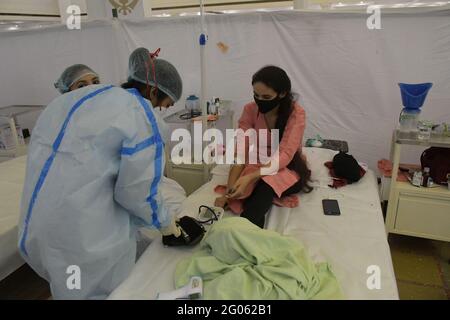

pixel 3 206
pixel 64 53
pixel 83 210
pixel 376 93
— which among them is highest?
pixel 64 53

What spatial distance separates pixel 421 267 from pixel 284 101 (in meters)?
1.19

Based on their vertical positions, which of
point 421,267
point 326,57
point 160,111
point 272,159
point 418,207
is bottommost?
point 421,267

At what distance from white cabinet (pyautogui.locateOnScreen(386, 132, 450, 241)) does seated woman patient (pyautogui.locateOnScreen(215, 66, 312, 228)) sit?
1.66 feet

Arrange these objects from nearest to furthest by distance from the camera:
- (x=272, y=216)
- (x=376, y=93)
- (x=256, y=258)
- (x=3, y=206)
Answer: (x=256, y=258) < (x=272, y=216) < (x=3, y=206) < (x=376, y=93)

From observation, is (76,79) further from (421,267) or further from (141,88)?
(421,267)

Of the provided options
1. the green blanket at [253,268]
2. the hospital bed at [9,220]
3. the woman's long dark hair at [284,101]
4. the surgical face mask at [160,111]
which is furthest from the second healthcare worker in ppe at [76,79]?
the green blanket at [253,268]

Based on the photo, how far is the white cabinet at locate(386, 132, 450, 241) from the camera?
5.76ft

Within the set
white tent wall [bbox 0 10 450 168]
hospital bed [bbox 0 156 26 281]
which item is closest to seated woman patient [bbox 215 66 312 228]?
white tent wall [bbox 0 10 450 168]

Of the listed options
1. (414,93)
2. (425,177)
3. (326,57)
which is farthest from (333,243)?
(326,57)

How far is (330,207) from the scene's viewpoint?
1585 millimetres
